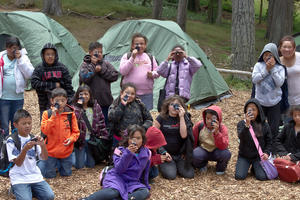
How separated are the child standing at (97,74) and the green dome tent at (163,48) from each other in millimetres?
2493

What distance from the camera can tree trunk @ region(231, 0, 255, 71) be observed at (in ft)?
32.2

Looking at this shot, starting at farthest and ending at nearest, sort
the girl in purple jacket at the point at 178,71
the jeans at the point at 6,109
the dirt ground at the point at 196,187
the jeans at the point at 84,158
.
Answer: the girl in purple jacket at the point at 178,71 < the jeans at the point at 6,109 < the jeans at the point at 84,158 < the dirt ground at the point at 196,187

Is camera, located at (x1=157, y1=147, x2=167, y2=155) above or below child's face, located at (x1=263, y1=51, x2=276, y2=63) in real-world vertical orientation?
below

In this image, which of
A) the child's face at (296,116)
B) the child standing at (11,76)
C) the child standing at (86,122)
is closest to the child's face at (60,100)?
the child standing at (86,122)

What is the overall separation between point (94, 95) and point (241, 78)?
16.8ft

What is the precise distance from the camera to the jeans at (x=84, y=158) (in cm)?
534

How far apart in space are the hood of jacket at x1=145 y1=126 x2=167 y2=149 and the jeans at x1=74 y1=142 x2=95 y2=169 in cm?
88

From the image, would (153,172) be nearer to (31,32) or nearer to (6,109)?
(6,109)

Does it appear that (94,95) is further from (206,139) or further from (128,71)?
(206,139)

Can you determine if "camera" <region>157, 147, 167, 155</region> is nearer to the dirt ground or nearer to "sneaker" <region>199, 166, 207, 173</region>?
the dirt ground

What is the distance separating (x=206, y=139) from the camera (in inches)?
212

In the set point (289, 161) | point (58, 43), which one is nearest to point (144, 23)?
point (58, 43)

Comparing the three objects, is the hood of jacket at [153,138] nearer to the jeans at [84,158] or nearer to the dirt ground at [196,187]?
the dirt ground at [196,187]

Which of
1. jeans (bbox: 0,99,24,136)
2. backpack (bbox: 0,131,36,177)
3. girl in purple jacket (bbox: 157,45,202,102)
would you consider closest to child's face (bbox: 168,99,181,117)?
girl in purple jacket (bbox: 157,45,202,102)
